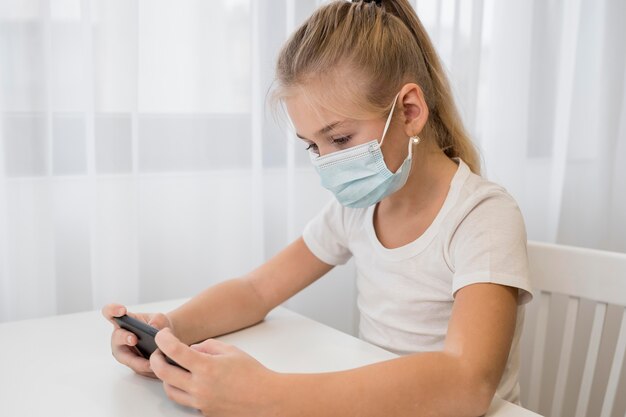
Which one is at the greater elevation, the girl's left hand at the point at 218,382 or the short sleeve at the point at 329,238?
the short sleeve at the point at 329,238

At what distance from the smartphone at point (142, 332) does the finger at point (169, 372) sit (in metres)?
0.03

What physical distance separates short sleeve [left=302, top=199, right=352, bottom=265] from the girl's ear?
0.82 ft

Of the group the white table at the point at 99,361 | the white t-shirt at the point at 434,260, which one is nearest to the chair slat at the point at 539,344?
the white t-shirt at the point at 434,260

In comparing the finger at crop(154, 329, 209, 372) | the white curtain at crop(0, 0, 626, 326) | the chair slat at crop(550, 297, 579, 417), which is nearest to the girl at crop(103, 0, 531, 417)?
the finger at crop(154, 329, 209, 372)

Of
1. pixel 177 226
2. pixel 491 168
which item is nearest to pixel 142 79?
pixel 177 226

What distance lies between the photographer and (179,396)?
0.74m

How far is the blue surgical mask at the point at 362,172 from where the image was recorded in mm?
958

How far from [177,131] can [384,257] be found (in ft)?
1.80

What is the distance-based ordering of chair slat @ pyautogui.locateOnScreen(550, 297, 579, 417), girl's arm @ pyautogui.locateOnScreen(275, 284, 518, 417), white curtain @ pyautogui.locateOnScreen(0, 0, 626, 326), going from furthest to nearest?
white curtain @ pyautogui.locateOnScreen(0, 0, 626, 326) < chair slat @ pyautogui.locateOnScreen(550, 297, 579, 417) < girl's arm @ pyautogui.locateOnScreen(275, 284, 518, 417)

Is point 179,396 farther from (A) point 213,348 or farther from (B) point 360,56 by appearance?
(B) point 360,56

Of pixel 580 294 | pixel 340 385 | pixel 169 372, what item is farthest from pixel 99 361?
pixel 580 294

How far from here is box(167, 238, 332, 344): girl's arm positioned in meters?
1.01

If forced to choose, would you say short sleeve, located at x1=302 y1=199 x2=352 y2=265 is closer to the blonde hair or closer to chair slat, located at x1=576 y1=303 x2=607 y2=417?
the blonde hair

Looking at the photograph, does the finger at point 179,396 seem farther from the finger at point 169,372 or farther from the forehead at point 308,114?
the forehead at point 308,114
